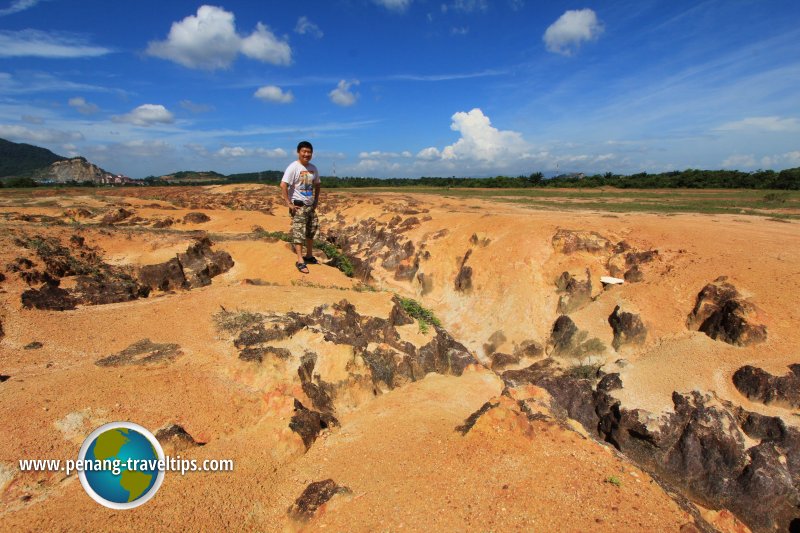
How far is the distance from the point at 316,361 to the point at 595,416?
636 cm

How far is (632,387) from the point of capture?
869 centimetres

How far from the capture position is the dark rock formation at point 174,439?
13.7ft

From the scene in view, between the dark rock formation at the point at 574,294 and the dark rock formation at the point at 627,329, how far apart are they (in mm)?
1558

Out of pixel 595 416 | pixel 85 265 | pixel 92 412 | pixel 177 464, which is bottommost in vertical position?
pixel 595 416

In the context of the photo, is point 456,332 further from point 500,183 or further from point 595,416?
point 500,183

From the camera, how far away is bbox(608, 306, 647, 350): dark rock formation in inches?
391

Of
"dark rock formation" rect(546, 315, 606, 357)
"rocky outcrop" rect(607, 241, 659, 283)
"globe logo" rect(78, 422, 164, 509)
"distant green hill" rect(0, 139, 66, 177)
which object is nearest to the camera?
"globe logo" rect(78, 422, 164, 509)

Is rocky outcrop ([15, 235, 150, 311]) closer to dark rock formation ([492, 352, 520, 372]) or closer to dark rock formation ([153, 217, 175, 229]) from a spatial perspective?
dark rock formation ([153, 217, 175, 229])

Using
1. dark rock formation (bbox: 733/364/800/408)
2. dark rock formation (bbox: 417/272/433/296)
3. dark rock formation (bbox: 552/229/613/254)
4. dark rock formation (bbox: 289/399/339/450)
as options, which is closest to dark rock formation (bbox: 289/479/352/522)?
dark rock formation (bbox: 289/399/339/450)

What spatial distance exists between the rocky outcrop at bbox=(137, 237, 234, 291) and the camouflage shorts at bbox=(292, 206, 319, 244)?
356 centimetres

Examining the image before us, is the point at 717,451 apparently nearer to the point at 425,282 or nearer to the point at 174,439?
the point at 174,439

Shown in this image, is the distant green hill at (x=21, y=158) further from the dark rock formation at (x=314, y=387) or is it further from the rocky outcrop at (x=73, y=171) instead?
the dark rock formation at (x=314, y=387)

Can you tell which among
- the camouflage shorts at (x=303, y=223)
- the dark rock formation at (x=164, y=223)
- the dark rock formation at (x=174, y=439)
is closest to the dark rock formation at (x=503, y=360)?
the camouflage shorts at (x=303, y=223)

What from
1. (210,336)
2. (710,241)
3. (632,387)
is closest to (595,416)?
(632,387)
